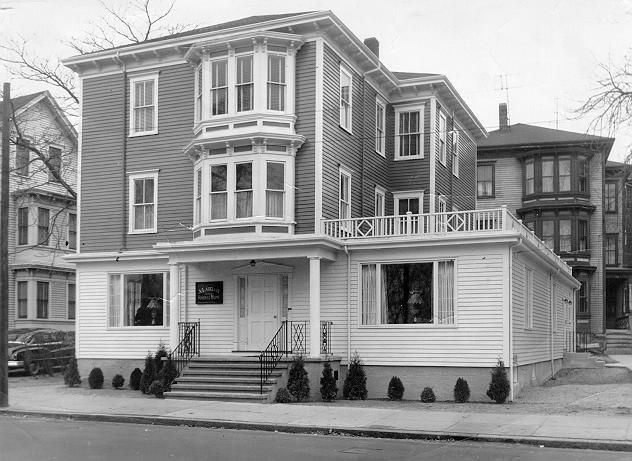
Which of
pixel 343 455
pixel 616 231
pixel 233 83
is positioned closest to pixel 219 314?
pixel 233 83

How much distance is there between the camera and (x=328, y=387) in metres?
20.2

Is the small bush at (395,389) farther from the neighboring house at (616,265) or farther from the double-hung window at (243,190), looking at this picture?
the neighboring house at (616,265)

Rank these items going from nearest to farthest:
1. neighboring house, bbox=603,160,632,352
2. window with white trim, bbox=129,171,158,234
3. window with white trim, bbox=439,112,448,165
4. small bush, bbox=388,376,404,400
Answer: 1. small bush, bbox=388,376,404,400
2. window with white trim, bbox=129,171,158,234
3. window with white trim, bbox=439,112,448,165
4. neighboring house, bbox=603,160,632,352

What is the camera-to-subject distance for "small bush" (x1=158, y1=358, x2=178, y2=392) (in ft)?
68.7

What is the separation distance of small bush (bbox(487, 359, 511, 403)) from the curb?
531 centimetres

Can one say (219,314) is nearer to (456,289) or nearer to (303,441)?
(456,289)

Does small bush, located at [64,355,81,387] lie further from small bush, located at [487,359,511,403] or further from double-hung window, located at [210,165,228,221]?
small bush, located at [487,359,511,403]

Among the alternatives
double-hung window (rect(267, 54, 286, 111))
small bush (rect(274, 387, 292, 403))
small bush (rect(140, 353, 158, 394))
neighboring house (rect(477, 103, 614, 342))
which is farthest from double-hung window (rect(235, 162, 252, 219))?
neighboring house (rect(477, 103, 614, 342))

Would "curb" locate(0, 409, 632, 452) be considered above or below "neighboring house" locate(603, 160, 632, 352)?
below

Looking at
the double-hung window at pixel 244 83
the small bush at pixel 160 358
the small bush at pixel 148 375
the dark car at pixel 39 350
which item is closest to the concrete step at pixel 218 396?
the small bush at pixel 148 375

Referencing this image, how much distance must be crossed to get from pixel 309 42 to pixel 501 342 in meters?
9.56

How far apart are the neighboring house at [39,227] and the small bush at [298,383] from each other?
20.7 meters

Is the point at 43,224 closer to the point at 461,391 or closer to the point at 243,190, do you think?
the point at 243,190

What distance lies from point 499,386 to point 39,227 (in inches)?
1033
